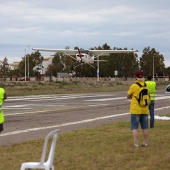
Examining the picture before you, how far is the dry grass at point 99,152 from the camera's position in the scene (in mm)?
8250

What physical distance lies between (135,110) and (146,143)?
36.9 inches

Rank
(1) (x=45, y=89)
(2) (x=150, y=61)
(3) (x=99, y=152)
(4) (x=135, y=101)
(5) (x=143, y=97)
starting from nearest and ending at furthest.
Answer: (3) (x=99, y=152) < (5) (x=143, y=97) < (4) (x=135, y=101) < (1) (x=45, y=89) < (2) (x=150, y=61)

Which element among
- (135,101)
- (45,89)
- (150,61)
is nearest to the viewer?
(135,101)

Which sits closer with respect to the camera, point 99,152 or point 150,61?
point 99,152

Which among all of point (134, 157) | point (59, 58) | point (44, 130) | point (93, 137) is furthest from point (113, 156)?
point (59, 58)

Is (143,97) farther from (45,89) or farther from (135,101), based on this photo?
(45,89)

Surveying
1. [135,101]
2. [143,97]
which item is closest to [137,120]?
[135,101]

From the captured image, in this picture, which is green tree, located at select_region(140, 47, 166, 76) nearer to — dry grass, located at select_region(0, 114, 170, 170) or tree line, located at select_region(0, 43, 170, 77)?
tree line, located at select_region(0, 43, 170, 77)

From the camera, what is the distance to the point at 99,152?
9.62 metres

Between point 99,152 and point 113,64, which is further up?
point 113,64

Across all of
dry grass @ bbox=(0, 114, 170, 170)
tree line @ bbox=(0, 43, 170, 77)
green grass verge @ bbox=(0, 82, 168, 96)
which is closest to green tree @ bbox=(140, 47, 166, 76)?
tree line @ bbox=(0, 43, 170, 77)

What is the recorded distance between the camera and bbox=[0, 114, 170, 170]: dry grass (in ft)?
27.1

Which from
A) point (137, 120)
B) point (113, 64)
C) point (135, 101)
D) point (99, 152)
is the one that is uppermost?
point (113, 64)

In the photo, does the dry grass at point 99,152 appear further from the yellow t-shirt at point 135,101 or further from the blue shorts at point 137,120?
the yellow t-shirt at point 135,101
